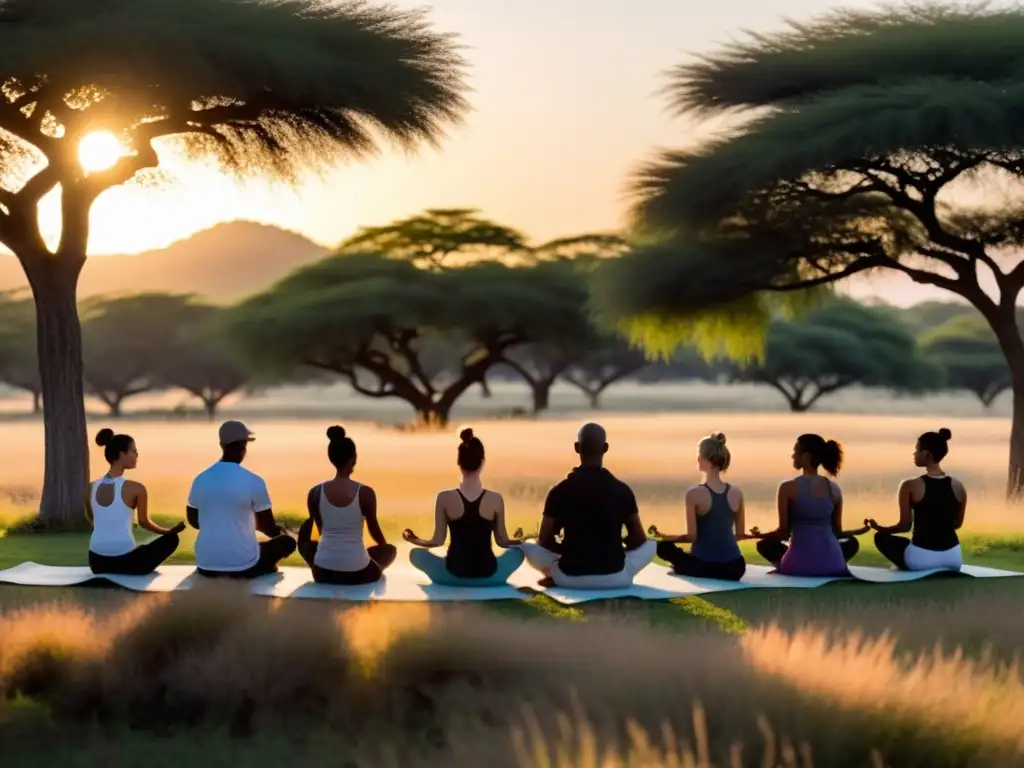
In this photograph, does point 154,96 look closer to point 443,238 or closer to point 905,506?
point 905,506

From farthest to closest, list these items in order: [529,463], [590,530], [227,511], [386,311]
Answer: [386,311], [529,463], [227,511], [590,530]

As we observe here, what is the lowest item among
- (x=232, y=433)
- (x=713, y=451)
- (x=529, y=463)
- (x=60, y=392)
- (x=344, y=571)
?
(x=344, y=571)

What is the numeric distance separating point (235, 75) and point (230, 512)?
776cm

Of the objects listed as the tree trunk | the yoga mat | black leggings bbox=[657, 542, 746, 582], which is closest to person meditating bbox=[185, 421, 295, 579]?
the yoga mat

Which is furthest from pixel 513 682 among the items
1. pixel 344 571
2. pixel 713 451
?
pixel 713 451

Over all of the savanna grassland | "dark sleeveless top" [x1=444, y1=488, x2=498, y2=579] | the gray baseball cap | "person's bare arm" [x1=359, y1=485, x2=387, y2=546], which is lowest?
the savanna grassland

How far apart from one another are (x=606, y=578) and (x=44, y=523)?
9025 mm

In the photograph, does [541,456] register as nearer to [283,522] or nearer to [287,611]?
[283,522]

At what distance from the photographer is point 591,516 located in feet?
32.0

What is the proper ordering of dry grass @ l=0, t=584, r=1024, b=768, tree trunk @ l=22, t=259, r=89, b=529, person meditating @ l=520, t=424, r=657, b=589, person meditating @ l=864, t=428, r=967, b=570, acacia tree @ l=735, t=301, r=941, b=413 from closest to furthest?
dry grass @ l=0, t=584, r=1024, b=768 → person meditating @ l=520, t=424, r=657, b=589 → person meditating @ l=864, t=428, r=967, b=570 → tree trunk @ l=22, t=259, r=89, b=529 → acacia tree @ l=735, t=301, r=941, b=413

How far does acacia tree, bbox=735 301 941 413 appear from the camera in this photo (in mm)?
67500

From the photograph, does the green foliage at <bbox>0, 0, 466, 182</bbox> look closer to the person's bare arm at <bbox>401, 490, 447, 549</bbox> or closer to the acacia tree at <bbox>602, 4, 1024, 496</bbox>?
the acacia tree at <bbox>602, 4, 1024, 496</bbox>

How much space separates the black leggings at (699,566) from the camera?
35.4 ft

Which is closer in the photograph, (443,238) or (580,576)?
(580,576)
